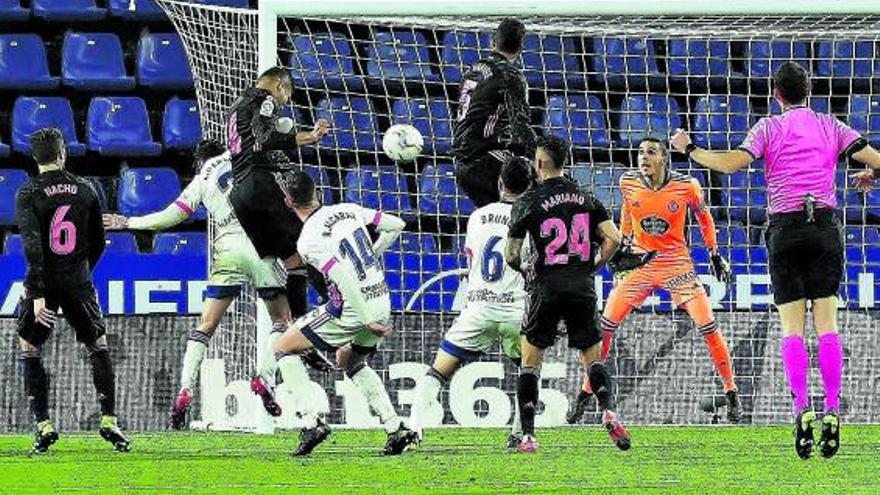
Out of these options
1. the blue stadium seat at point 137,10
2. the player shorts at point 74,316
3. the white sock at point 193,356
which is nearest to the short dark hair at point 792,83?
the player shorts at point 74,316

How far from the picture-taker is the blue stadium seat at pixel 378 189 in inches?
637

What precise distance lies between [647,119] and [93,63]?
6.05 metres

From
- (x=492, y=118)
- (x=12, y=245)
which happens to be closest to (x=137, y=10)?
(x=12, y=245)

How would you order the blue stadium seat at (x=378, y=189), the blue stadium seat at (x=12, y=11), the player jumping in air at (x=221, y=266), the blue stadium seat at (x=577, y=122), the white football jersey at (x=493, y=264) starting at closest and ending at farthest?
the white football jersey at (x=493, y=264), the player jumping in air at (x=221, y=266), the blue stadium seat at (x=378, y=189), the blue stadium seat at (x=577, y=122), the blue stadium seat at (x=12, y=11)

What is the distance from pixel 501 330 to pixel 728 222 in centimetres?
471

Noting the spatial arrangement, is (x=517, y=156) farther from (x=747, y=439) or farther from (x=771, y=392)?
(x=771, y=392)

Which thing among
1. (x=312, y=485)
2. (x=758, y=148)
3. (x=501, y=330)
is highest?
(x=758, y=148)

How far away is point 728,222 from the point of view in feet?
52.2

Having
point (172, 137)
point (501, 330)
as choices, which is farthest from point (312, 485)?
point (172, 137)

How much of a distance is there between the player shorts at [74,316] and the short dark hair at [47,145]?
0.82 meters

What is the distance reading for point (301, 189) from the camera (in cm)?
1104

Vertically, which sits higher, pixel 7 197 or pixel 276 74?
pixel 7 197

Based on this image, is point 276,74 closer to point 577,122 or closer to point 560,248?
point 560,248

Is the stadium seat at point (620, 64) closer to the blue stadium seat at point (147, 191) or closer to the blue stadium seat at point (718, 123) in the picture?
the blue stadium seat at point (718, 123)
